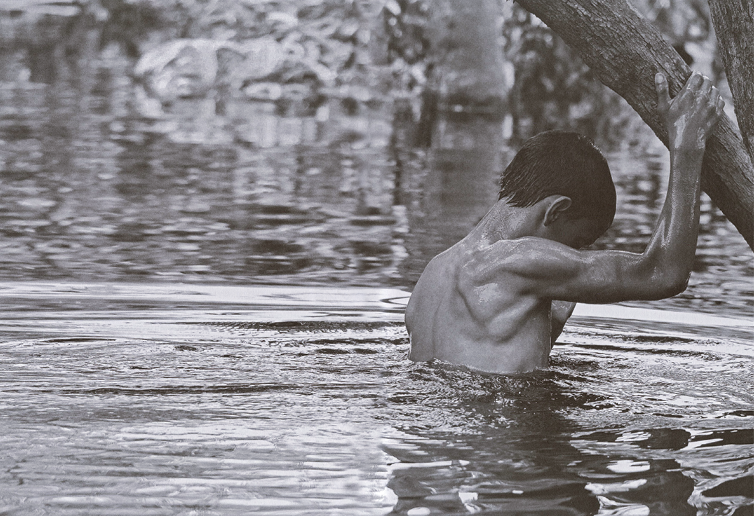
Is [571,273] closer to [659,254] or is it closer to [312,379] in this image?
[659,254]

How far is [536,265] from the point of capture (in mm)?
4434

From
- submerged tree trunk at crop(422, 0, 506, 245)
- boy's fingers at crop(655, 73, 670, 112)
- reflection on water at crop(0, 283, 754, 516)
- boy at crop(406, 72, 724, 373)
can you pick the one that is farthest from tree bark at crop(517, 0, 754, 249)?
submerged tree trunk at crop(422, 0, 506, 245)

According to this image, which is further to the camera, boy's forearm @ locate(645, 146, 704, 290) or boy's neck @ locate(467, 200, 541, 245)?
boy's neck @ locate(467, 200, 541, 245)

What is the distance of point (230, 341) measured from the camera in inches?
214

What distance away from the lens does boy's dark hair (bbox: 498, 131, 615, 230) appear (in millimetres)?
4559

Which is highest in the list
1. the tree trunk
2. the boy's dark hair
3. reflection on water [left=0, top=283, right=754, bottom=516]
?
the tree trunk

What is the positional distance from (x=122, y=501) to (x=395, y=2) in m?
19.5

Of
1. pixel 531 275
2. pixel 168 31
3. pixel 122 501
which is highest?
pixel 168 31

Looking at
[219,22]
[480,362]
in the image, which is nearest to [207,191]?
[480,362]

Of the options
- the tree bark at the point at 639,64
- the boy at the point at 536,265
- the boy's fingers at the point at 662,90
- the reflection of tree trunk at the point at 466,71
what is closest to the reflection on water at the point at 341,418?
the boy at the point at 536,265

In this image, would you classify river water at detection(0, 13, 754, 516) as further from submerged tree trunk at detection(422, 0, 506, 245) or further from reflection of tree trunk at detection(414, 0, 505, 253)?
submerged tree trunk at detection(422, 0, 506, 245)

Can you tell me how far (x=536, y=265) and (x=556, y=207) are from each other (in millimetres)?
248

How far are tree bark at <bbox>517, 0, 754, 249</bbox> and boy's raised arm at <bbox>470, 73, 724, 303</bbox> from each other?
0.06 meters

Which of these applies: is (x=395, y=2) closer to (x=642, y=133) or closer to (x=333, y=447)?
(x=642, y=133)
